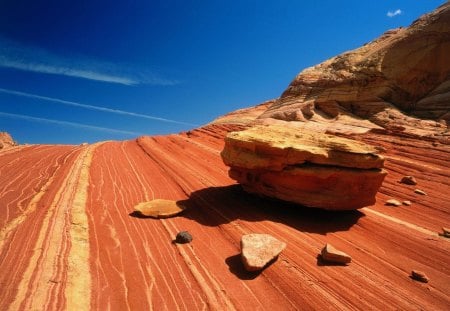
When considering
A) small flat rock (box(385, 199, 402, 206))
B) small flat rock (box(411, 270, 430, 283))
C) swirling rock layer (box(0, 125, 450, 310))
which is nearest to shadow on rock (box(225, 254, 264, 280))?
swirling rock layer (box(0, 125, 450, 310))

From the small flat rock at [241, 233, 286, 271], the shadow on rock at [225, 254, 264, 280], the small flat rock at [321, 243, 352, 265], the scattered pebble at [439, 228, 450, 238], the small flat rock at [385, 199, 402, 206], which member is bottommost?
the scattered pebble at [439, 228, 450, 238]

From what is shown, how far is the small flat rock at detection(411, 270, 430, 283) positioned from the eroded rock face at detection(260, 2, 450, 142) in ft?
45.8

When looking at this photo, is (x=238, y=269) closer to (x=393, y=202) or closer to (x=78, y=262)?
(x=78, y=262)

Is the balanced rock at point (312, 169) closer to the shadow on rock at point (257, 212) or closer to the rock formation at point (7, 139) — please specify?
the shadow on rock at point (257, 212)

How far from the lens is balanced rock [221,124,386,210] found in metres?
7.87

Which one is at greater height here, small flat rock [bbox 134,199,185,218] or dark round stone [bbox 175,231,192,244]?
small flat rock [bbox 134,199,185,218]

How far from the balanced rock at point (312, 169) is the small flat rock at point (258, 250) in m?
2.20

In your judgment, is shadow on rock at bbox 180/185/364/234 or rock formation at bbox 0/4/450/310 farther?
shadow on rock at bbox 180/185/364/234

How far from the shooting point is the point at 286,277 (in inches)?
202

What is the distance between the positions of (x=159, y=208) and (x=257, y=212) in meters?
2.32

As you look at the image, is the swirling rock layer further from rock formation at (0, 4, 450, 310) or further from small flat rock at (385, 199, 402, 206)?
small flat rock at (385, 199, 402, 206)

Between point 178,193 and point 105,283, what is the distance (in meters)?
4.75

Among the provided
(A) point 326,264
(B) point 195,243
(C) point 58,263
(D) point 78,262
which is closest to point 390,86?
(A) point 326,264

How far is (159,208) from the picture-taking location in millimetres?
7570
